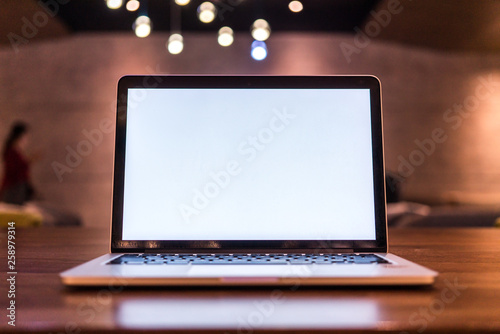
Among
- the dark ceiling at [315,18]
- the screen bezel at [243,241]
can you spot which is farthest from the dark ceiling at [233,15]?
the screen bezel at [243,241]

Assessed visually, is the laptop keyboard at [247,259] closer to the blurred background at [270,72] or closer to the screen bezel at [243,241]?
the screen bezel at [243,241]

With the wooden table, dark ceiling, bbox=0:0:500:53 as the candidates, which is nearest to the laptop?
the wooden table

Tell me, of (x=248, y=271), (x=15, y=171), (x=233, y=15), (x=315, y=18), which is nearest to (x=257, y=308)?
(x=248, y=271)

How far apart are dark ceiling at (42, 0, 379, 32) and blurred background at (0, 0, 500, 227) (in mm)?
28

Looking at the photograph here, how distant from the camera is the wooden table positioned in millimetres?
288

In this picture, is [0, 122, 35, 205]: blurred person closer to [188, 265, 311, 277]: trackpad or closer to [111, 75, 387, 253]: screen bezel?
[111, 75, 387, 253]: screen bezel

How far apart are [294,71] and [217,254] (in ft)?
12.7

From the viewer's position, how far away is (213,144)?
59 centimetres

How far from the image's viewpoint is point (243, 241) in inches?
22.3

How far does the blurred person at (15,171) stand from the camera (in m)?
3.79

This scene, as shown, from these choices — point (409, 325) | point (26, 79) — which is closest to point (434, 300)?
point (409, 325)

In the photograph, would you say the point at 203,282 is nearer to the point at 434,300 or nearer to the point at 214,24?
the point at 434,300

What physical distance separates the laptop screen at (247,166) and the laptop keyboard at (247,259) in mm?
47

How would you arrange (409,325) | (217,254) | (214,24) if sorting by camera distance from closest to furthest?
(409,325) < (217,254) < (214,24)
